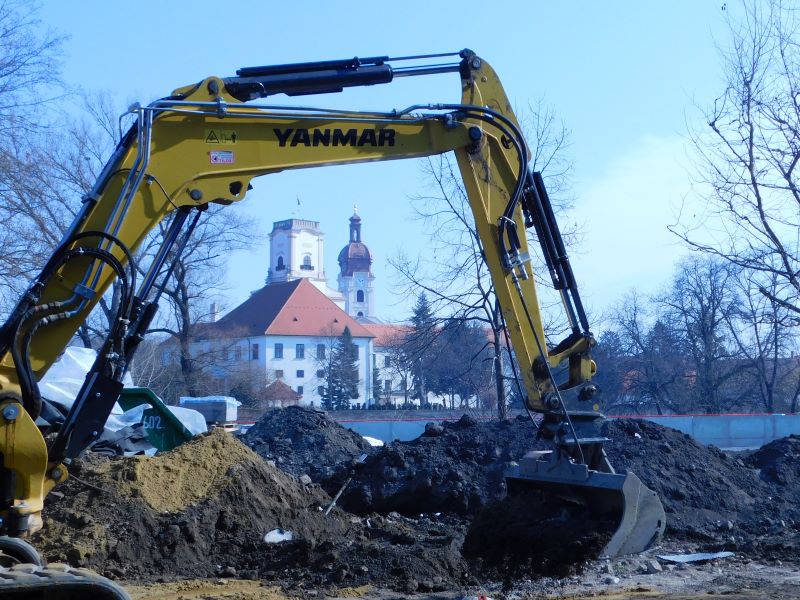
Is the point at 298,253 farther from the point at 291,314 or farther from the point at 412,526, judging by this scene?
the point at 412,526

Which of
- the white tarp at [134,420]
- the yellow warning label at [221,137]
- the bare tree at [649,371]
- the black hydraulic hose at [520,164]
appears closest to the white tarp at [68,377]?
Result: the white tarp at [134,420]

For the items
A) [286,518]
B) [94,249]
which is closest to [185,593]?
[286,518]

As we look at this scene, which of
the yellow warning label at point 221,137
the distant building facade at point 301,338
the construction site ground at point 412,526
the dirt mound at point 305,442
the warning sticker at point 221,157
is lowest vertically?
the construction site ground at point 412,526

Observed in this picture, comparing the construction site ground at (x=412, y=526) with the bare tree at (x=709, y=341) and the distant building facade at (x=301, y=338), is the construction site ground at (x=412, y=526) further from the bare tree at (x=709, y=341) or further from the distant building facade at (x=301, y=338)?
the distant building facade at (x=301, y=338)

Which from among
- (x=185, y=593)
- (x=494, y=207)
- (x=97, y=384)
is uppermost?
(x=494, y=207)

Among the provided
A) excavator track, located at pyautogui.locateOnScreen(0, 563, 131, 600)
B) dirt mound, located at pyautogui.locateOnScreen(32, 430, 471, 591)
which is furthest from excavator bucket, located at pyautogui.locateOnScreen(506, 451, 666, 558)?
excavator track, located at pyautogui.locateOnScreen(0, 563, 131, 600)

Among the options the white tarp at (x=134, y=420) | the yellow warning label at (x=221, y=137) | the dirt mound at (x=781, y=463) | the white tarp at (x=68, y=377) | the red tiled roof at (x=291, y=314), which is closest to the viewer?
the yellow warning label at (x=221, y=137)

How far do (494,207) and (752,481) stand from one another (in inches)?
313

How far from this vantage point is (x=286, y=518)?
1052cm

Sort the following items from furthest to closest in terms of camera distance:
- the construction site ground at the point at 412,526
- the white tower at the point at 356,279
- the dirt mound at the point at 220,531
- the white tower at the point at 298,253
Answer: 1. the white tower at the point at 356,279
2. the white tower at the point at 298,253
3. the dirt mound at the point at 220,531
4. the construction site ground at the point at 412,526

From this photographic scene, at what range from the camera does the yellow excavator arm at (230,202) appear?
18.3ft

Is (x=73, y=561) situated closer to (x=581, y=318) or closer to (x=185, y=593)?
(x=185, y=593)

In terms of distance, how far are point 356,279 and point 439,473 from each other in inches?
5373

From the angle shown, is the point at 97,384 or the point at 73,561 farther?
the point at 73,561
